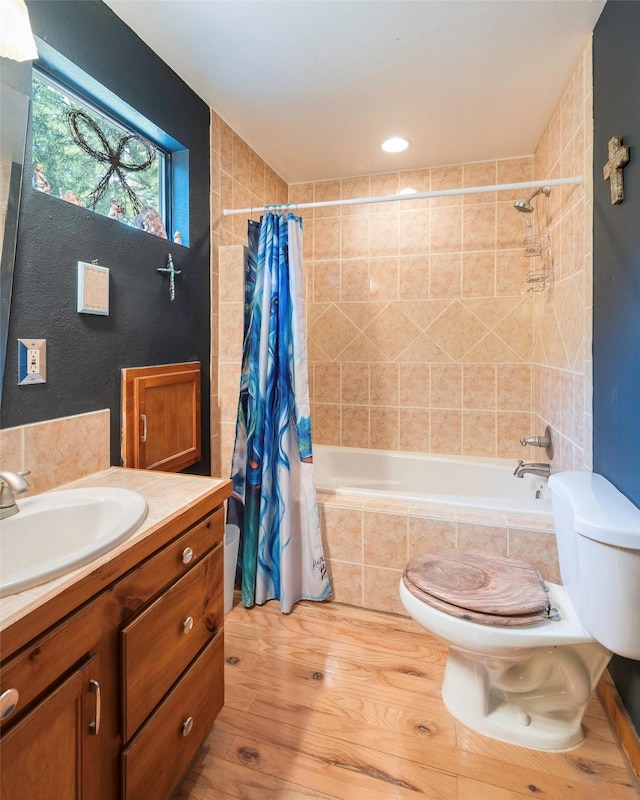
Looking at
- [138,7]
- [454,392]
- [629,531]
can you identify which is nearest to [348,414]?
[454,392]

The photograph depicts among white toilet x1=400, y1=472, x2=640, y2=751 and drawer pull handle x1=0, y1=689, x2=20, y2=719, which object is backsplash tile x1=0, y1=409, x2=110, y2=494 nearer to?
drawer pull handle x1=0, y1=689, x2=20, y2=719

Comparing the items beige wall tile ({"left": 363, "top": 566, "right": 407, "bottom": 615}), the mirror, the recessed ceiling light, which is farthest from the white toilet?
the recessed ceiling light

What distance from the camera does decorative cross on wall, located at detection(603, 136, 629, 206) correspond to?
137cm

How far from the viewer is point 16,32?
1.14m

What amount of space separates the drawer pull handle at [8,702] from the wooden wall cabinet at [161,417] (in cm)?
102

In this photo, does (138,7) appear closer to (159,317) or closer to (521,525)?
(159,317)

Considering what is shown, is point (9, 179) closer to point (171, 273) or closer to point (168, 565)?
point (171, 273)

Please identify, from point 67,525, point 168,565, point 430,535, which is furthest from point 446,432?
point 67,525

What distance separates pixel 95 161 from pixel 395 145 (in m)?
1.69

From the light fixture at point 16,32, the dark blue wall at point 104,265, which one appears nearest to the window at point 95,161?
the dark blue wall at point 104,265

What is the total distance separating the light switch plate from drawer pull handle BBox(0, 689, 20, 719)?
0.86 metres

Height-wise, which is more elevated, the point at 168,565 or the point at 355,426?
the point at 355,426

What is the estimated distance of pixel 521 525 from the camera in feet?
5.94

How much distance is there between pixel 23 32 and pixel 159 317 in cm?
94
